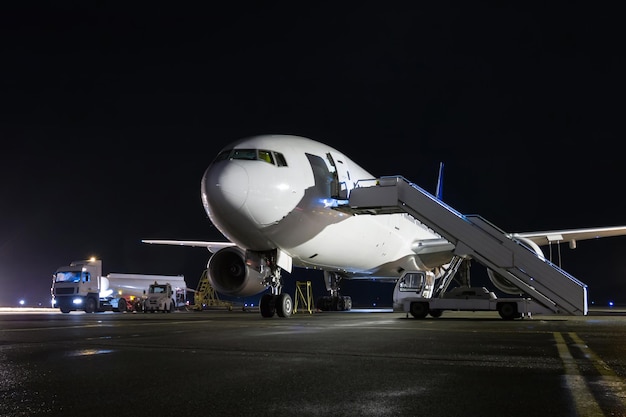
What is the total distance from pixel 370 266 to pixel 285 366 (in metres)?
17.3

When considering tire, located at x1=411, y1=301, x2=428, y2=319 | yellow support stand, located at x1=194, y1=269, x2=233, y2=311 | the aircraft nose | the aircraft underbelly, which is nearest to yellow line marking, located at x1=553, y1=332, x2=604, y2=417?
the aircraft nose

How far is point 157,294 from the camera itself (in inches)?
1436

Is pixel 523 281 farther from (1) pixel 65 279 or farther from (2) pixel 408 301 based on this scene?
(1) pixel 65 279

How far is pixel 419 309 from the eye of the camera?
1838 cm

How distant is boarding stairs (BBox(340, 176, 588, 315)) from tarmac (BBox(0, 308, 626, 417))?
21.6 feet

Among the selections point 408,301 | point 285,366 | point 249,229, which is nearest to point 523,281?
point 408,301

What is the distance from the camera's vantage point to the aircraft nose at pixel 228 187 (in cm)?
1571

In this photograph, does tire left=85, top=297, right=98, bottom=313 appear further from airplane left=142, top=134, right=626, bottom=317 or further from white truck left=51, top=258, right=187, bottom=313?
airplane left=142, top=134, right=626, bottom=317

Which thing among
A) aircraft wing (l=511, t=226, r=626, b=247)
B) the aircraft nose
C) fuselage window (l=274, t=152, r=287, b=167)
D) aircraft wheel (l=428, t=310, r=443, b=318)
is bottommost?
aircraft wheel (l=428, t=310, r=443, b=318)

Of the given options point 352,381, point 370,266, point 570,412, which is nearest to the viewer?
point 570,412

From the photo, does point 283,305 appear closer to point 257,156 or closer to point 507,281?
point 257,156

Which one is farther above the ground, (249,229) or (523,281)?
(249,229)

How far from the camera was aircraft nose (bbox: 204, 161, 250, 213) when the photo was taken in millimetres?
15711

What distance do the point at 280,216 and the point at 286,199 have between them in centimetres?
51
